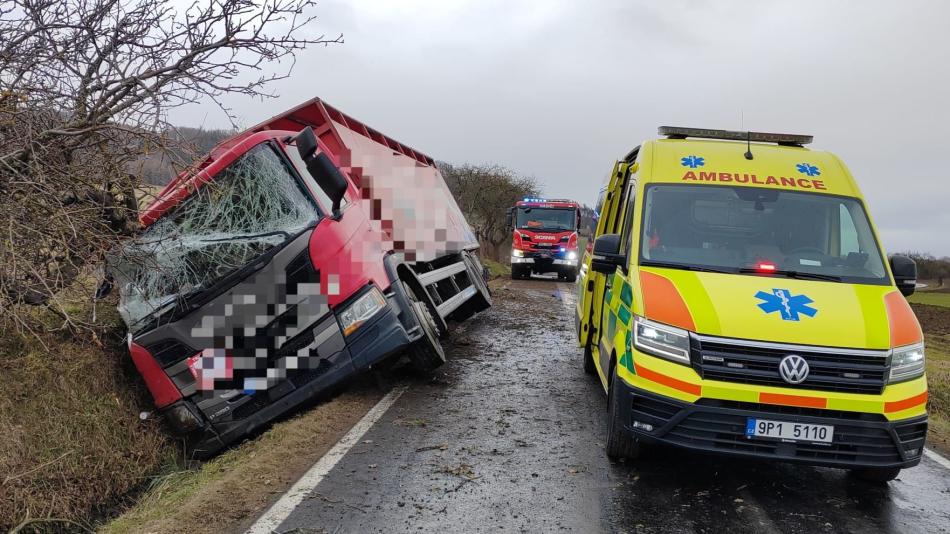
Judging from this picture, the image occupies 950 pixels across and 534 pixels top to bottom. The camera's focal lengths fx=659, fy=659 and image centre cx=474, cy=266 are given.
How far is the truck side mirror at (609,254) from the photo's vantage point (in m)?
4.96

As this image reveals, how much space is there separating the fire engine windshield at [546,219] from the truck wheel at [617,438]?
18.3 m

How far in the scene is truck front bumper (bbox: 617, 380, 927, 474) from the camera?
3854 mm

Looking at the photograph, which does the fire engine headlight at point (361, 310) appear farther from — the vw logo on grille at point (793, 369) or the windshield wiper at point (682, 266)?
the vw logo on grille at point (793, 369)

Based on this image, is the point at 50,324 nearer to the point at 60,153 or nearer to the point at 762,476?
the point at 60,153

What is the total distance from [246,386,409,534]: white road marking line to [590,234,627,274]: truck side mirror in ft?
7.28

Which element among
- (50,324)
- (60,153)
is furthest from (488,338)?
(60,153)

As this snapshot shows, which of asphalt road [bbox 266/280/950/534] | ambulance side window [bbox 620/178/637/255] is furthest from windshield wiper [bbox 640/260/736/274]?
asphalt road [bbox 266/280/950/534]

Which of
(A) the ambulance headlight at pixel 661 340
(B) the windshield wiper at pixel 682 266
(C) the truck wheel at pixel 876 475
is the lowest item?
(C) the truck wheel at pixel 876 475

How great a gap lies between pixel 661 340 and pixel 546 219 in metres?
18.9

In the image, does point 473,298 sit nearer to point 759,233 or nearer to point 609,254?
point 609,254

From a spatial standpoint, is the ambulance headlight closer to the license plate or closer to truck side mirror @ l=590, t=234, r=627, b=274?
the license plate

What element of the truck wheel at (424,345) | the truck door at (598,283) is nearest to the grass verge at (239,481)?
the truck wheel at (424,345)

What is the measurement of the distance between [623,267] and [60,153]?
4261 millimetres

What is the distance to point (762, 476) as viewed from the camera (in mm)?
4488
